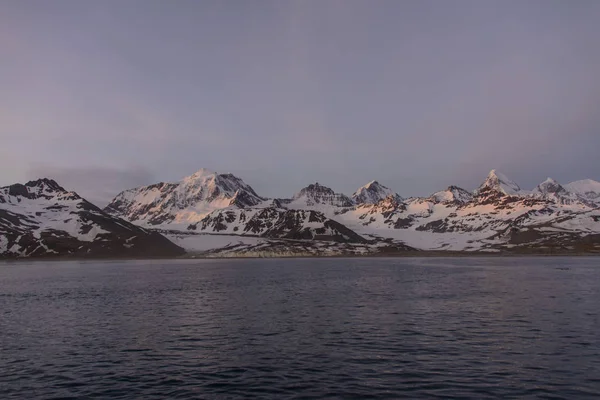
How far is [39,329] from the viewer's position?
59969mm

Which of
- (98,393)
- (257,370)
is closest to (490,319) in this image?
(257,370)

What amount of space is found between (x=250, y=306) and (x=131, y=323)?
862 inches

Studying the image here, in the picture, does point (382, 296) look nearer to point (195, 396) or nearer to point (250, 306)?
point (250, 306)

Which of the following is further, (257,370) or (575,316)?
(575,316)

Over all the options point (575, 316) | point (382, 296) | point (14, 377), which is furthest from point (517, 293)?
point (14, 377)

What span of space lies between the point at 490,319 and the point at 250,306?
120 feet

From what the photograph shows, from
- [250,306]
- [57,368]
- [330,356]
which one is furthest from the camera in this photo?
[250,306]

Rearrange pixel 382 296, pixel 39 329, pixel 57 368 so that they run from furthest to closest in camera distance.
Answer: pixel 382 296
pixel 39 329
pixel 57 368

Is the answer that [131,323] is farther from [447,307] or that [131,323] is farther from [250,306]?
[447,307]

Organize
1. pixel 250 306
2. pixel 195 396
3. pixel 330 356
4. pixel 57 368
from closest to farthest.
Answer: pixel 195 396, pixel 57 368, pixel 330 356, pixel 250 306

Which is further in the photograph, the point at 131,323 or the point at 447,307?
the point at 447,307

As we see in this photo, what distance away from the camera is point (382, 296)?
94062 mm

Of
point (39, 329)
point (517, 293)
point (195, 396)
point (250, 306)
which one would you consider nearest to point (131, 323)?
point (39, 329)

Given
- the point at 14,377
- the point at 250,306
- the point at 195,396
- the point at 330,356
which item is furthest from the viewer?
the point at 250,306
